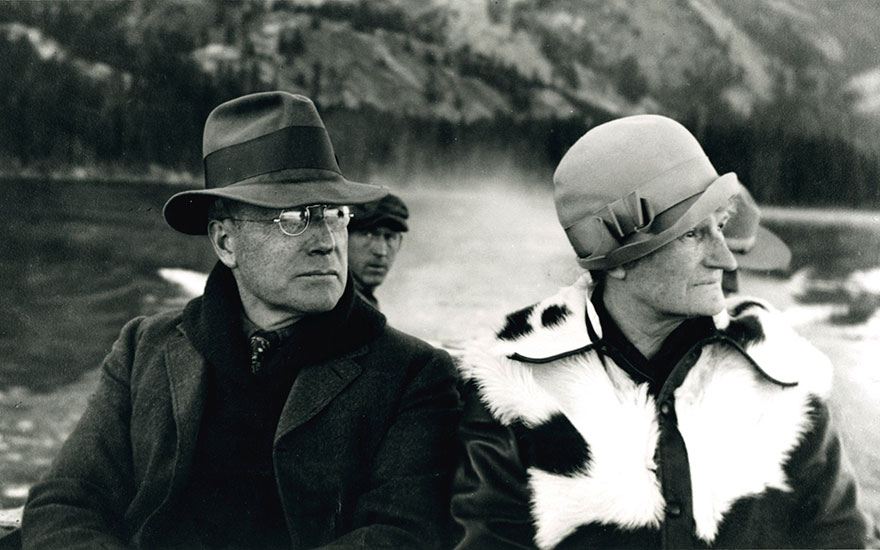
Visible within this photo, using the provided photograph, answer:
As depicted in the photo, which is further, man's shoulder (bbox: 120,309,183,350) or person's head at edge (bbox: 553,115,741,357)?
man's shoulder (bbox: 120,309,183,350)

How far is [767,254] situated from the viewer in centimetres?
365

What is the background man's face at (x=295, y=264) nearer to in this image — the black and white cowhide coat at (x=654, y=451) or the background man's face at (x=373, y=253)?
the black and white cowhide coat at (x=654, y=451)

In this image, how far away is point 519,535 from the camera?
7.07ft

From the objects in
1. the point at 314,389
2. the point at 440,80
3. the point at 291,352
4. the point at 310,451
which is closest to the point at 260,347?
the point at 291,352

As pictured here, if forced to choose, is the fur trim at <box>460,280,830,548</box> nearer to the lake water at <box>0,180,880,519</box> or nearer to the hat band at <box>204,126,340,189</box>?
the hat band at <box>204,126,340,189</box>

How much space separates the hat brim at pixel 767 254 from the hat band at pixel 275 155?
1.91m

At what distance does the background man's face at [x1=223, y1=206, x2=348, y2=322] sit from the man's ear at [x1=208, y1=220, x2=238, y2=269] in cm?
6

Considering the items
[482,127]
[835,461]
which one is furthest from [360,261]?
[835,461]

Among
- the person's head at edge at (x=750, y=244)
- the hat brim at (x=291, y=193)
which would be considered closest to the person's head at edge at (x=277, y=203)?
the hat brim at (x=291, y=193)

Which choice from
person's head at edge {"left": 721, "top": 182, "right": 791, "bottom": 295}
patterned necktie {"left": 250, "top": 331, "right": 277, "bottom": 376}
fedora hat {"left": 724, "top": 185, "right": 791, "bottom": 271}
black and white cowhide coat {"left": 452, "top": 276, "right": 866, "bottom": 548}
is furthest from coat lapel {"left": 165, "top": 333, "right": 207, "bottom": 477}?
fedora hat {"left": 724, "top": 185, "right": 791, "bottom": 271}

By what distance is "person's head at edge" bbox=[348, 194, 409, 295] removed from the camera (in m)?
3.66

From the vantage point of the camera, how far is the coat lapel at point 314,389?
2.31m

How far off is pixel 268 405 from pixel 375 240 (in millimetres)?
1413

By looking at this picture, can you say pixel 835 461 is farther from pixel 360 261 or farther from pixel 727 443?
pixel 360 261
